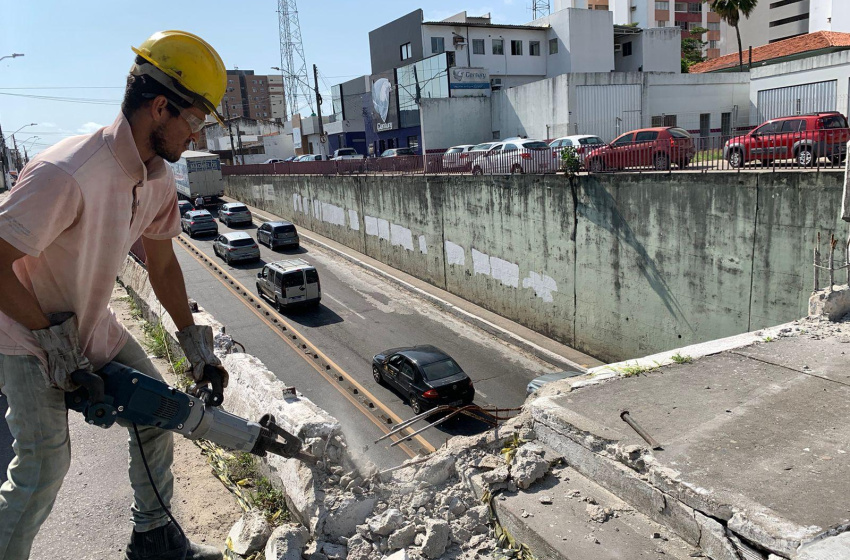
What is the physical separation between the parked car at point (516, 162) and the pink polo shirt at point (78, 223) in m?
16.5

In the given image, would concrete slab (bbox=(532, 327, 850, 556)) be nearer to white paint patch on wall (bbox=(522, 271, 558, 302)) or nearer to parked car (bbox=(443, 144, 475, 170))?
white paint patch on wall (bbox=(522, 271, 558, 302))

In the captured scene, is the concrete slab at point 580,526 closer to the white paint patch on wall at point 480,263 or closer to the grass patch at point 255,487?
the grass patch at point 255,487

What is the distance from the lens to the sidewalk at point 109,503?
345 centimetres

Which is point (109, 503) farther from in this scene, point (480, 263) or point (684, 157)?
point (480, 263)

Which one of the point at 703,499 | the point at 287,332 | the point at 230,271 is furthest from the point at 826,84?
the point at 703,499

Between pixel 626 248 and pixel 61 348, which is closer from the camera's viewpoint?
pixel 61 348

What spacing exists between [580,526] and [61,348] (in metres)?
2.80

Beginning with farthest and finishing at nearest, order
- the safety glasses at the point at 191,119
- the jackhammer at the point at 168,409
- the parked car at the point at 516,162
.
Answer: the parked car at the point at 516,162 < the safety glasses at the point at 191,119 < the jackhammer at the point at 168,409

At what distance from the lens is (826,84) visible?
27.5m

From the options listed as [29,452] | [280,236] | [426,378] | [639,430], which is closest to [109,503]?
[29,452]

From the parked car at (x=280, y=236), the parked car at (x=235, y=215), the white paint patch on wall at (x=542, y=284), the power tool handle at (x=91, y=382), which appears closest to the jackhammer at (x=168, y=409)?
the power tool handle at (x=91, y=382)

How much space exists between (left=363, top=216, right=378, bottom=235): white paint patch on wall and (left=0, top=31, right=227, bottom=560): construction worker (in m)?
26.6

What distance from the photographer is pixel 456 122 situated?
41875 mm

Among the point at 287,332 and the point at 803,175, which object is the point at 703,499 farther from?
the point at 287,332
